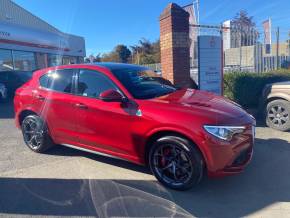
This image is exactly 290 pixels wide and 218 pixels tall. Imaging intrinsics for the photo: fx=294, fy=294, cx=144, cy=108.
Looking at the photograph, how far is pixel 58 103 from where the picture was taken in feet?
16.3

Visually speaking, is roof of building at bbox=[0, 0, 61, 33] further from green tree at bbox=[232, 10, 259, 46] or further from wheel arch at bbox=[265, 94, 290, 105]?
wheel arch at bbox=[265, 94, 290, 105]

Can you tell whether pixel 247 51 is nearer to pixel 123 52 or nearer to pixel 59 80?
pixel 59 80

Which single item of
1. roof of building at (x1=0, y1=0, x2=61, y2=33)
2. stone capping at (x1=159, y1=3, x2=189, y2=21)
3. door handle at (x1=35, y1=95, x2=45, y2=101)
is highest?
roof of building at (x1=0, y1=0, x2=61, y2=33)

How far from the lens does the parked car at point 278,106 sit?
6273mm

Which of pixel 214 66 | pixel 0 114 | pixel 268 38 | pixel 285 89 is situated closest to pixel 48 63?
pixel 0 114

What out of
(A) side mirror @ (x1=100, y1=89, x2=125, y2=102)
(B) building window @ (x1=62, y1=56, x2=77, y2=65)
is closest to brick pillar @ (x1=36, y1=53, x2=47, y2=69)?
(B) building window @ (x1=62, y1=56, x2=77, y2=65)

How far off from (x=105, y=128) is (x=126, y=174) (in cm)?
77

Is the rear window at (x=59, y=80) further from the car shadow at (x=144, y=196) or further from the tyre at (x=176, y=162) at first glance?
the tyre at (x=176, y=162)

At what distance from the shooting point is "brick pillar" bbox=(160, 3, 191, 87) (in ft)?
23.8

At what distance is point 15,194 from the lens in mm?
3934

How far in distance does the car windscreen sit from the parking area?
47.8 inches

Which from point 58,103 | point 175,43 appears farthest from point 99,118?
point 175,43

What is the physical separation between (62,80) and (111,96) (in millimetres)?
1435

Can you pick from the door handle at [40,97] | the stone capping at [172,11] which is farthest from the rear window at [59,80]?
the stone capping at [172,11]
